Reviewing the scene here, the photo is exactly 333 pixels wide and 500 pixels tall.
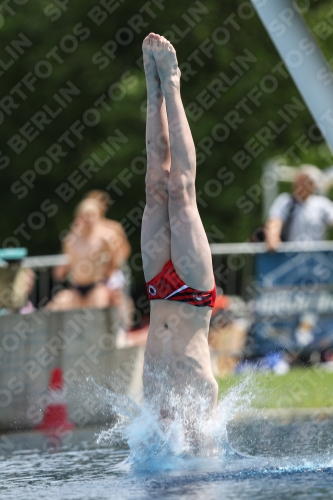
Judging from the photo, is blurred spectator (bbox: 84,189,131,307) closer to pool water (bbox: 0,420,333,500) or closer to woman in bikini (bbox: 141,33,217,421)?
pool water (bbox: 0,420,333,500)

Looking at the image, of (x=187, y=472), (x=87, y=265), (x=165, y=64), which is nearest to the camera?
(x=187, y=472)


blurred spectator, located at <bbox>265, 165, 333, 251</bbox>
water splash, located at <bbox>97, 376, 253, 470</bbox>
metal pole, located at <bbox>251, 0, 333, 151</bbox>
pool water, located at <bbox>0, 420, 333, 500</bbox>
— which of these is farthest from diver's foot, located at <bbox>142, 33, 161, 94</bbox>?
blurred spectator, located at <bbox>265, 165, 333, 251</bbox>

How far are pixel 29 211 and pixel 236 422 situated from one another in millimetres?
8500

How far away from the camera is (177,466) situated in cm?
549

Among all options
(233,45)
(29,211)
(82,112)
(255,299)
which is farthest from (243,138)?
(255,299)

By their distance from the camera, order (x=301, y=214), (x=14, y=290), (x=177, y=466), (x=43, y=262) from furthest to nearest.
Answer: (x=43, y=262) → (x=301, y=214) → (x=14, y=290) → (x=177, y=466)

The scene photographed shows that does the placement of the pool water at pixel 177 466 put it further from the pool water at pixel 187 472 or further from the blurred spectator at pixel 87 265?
the blurred spectator at pixel 87 265

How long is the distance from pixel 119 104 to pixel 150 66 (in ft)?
29.9

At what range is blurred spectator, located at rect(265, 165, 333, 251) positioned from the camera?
443 inches

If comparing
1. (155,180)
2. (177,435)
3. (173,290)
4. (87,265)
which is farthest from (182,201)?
(87,265)

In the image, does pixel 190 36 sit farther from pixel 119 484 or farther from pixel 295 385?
pixel 119 484

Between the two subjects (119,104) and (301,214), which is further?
(119,104)

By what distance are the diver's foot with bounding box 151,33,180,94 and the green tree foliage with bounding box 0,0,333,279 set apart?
8967mm

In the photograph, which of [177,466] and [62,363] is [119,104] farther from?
[177,466]
